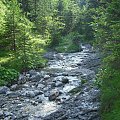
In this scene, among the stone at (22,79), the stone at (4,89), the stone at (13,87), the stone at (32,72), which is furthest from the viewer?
the stone at (32,72)

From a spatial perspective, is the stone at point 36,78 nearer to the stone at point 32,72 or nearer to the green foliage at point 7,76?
the stone at point 32,72

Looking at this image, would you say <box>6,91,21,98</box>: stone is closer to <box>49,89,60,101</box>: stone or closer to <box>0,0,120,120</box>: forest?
<box>0,0,120,120</box>: forest

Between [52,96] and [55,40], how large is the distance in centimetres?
4040

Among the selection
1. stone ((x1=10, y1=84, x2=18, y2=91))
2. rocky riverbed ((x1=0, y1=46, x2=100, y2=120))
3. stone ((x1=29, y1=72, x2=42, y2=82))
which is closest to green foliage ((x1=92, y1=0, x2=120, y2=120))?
rocky riverbed ((x1=0, y1=46, x2=100, y2=120))

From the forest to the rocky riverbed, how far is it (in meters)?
1.46

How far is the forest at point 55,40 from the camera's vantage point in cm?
1959

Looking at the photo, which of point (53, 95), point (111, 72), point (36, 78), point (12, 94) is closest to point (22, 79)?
point (36, 78)

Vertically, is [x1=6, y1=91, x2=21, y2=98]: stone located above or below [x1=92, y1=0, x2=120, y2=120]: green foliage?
below

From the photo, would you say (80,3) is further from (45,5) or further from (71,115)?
(71,115)

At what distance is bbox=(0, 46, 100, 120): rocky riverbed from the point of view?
20.7 meters

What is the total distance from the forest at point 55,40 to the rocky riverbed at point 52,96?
1456 millimetres

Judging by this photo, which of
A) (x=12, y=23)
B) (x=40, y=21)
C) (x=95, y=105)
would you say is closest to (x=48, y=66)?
(x=12, y=23)

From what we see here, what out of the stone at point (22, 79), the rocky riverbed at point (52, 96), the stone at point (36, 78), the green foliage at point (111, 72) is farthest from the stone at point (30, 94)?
the green foliage at point (111, 72)

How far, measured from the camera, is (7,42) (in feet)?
158
